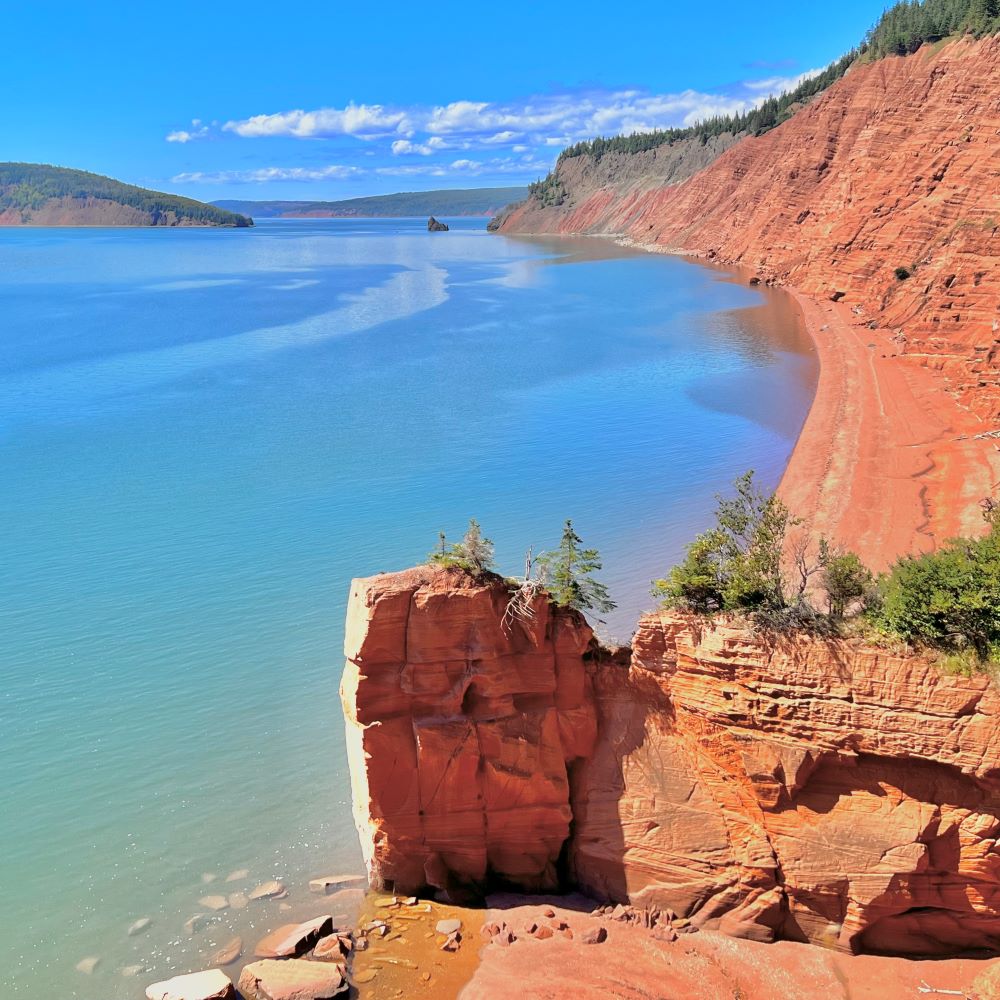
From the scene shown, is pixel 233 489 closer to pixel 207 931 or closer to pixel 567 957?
pixel 207 931

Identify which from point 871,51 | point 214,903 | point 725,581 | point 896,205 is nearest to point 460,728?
point 725,581

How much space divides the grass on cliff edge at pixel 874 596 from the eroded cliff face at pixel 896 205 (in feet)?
87.5

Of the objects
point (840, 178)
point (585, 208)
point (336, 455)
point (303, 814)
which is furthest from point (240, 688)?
point (585, 208)

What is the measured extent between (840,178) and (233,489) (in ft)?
212

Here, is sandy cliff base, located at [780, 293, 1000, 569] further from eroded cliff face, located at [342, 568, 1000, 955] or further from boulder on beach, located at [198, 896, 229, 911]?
boulder on beach, located at [198, 896, 229, 911]

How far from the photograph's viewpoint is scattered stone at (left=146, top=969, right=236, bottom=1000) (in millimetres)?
10469

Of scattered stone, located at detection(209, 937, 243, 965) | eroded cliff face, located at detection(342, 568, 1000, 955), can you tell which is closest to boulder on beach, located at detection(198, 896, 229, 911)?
scattered stone, located at detection(209, 937, 243, 965)

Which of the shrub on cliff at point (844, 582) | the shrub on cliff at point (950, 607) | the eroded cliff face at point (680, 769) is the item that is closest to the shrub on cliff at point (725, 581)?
the eroded cliff face at point (680, 769)

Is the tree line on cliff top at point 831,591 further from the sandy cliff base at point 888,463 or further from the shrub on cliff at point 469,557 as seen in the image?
the sandy cliff base at point 888,463

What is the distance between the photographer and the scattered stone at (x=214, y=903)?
41.0 feet

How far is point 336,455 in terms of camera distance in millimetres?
34156

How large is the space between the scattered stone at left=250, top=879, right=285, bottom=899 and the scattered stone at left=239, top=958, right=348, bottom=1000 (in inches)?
64.8

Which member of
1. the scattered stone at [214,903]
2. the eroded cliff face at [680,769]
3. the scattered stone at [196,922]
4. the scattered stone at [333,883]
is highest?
the eroded cliff face at [680,769]

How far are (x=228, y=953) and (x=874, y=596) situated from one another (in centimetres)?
929
